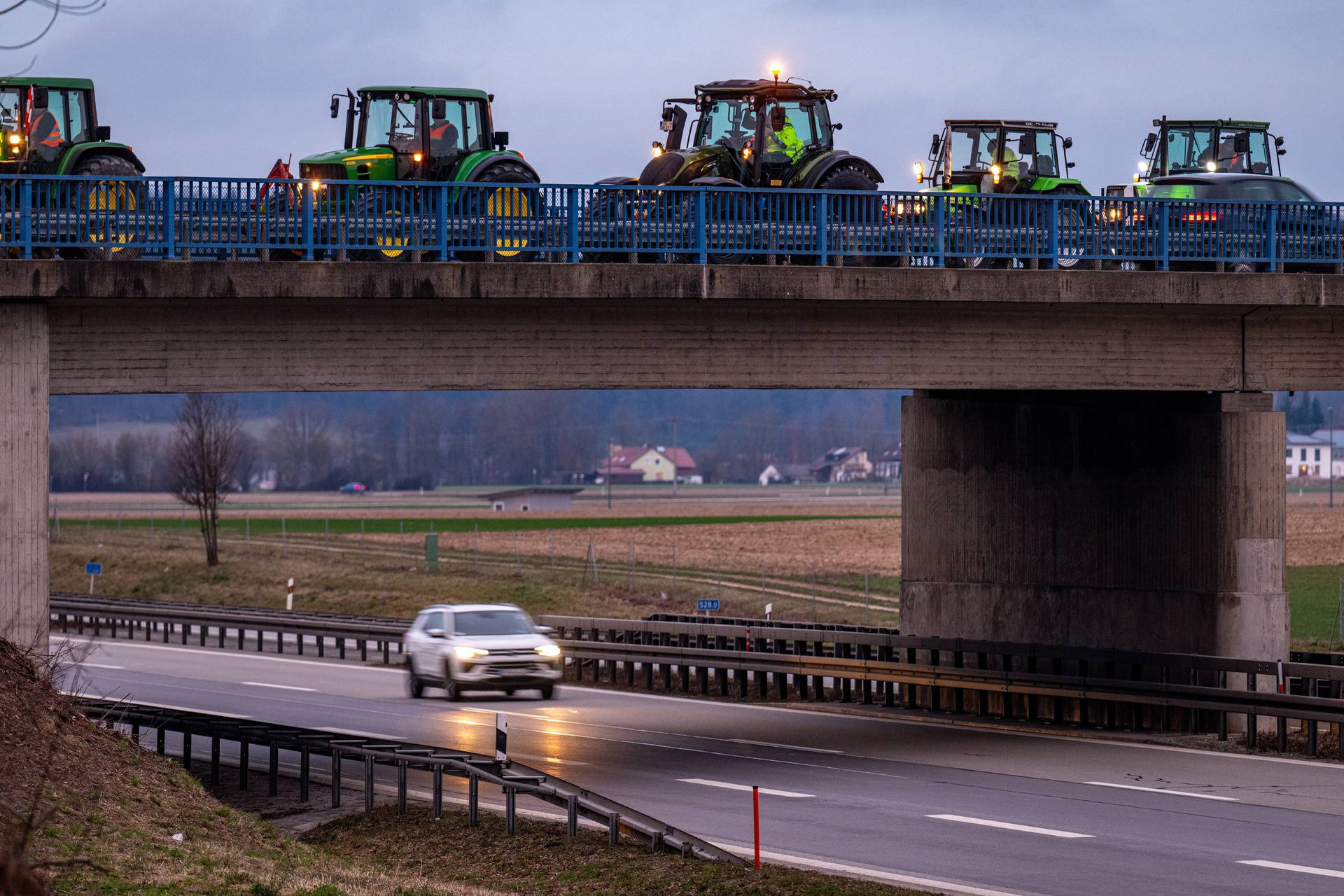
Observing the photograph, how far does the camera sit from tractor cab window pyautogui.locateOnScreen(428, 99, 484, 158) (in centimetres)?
2442

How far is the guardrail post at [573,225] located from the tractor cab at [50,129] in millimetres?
5547

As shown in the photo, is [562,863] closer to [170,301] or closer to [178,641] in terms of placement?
[170,301]

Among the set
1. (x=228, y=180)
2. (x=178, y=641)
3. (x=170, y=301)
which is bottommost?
(x=178, y=641)

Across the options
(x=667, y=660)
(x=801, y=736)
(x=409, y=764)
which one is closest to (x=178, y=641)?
(x=667, y=660)

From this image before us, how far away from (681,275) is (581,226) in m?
1.50

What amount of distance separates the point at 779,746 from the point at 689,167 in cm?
830

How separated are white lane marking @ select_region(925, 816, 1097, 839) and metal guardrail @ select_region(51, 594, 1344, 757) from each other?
5.80m

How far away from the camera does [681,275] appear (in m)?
20.4

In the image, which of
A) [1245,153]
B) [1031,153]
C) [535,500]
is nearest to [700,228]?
[1031,153]

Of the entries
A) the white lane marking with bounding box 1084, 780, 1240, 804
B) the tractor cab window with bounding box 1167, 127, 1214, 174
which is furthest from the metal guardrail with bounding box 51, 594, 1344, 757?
the tractor cab window with bounding box 1167, 127, 1214, 174

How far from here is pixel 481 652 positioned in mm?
26078

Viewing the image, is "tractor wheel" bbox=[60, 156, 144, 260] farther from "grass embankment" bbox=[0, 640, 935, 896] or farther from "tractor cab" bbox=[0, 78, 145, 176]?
"grass embankment" bbox=[0, 640, 935, 896]

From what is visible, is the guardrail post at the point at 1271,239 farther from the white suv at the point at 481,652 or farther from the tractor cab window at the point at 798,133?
the white suv at the point at 481,652

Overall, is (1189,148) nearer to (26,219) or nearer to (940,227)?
(940,227)
